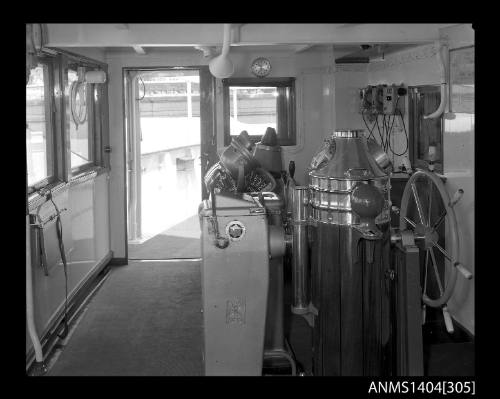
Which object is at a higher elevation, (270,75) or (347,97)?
(270,75)

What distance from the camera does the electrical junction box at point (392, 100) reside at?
223 inches

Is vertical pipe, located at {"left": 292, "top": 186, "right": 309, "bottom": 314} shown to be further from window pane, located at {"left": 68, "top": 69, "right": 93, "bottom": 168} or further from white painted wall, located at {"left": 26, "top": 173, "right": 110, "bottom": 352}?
window pane, located at {"left": 68, "top": 69, "right": 93, "bottom": 168}

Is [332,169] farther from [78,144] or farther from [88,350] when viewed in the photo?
[78,144]

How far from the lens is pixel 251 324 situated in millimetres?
3043

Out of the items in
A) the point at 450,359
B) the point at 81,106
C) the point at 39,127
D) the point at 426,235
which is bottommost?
the point at 450,359

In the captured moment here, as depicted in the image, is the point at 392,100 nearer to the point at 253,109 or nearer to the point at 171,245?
the point at 253,109

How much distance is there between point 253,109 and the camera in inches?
253

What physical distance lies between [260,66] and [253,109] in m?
0.47

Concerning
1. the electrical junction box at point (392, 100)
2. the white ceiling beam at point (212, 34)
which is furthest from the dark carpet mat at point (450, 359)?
the electrical junction box at point (392, 100)

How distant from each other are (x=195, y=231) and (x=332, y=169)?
489cm

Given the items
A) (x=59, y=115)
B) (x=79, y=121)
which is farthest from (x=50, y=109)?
(x=79, y=121)
